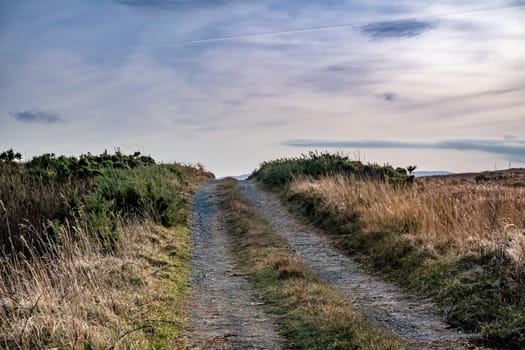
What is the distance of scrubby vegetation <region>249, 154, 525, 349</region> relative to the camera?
8.02 meters

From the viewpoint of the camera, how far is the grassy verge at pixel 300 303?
7.16 m

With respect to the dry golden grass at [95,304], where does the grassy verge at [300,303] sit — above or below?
below

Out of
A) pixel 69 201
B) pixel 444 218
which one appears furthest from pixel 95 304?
pixel 444 218

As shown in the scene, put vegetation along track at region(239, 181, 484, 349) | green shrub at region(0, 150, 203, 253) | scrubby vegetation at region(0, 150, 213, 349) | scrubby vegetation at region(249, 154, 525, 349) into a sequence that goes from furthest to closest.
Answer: green shrub at region(0, 150, 203, 253)
scrubby vegetation at region(249, 154, 525, 349)
vegetation along track at region(239, 181, 484, 349)
scrubby vegetation at region(0, 150, 213, 349)

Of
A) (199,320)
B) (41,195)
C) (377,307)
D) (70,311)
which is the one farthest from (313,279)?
(41,195)

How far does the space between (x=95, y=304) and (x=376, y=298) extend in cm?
499

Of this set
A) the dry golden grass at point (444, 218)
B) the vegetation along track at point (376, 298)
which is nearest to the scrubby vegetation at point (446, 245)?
the dry golden grass at point (444, 218)

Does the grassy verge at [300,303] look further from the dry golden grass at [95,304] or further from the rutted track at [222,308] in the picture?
the dry golden grass at [95,304]

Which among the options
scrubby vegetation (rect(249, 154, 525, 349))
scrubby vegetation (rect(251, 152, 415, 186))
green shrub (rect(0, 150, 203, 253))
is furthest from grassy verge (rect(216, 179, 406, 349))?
scrubby vegetation (rect(251, 152, 415, 186))

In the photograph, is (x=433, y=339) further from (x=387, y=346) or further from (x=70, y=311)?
(x=70, y=311)

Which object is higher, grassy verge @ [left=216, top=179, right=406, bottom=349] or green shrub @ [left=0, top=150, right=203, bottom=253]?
green shrub @ [left=0, top=150, right=203, bottom=253]

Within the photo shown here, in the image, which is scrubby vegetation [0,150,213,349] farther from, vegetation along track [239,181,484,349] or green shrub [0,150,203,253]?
vegetation along track [239,181,484,349]

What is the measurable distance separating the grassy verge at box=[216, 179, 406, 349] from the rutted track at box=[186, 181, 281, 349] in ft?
0.96

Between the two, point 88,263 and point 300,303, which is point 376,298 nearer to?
point 300,303
